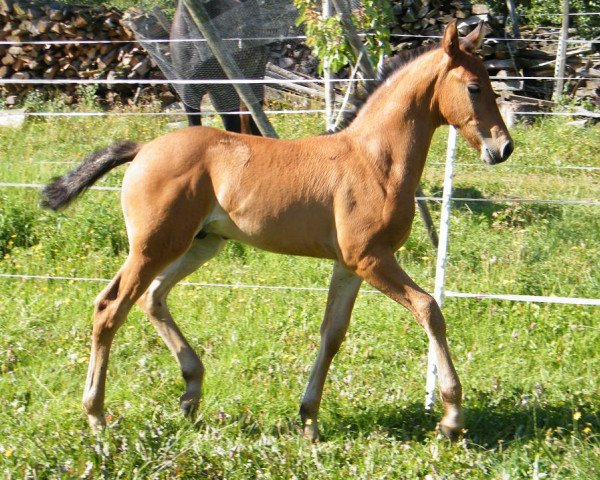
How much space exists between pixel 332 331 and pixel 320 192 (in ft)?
2.70

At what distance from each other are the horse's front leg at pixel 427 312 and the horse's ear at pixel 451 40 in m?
1.14

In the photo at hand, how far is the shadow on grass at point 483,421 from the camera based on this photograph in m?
4.66

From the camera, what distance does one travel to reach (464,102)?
15.0ft

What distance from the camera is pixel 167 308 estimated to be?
5.00m

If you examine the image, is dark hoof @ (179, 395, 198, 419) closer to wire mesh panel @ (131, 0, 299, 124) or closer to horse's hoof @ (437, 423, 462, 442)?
horse's hoof @ (437, 423, 462, 442)

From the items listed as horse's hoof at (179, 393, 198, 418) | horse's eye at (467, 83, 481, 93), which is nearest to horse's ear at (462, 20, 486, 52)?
horse's eye at (467, 83, 481, 93)

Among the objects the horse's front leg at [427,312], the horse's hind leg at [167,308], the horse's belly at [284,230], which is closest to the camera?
the horse's front leg at [427,312]

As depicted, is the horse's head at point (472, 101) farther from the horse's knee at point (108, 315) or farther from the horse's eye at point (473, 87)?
the horse's knee at point (108, 315)

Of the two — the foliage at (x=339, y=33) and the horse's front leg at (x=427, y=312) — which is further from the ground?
the foliage at (x=339, y=33)

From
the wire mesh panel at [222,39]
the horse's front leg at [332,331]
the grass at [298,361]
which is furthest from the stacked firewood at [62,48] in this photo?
the horse's front leg at [332,331]

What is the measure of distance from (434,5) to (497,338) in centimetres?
829

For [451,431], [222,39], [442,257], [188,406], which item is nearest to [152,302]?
[188,406]

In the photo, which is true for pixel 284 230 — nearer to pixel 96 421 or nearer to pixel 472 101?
pixel 472 101

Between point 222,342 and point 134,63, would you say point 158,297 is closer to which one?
point 222,342
